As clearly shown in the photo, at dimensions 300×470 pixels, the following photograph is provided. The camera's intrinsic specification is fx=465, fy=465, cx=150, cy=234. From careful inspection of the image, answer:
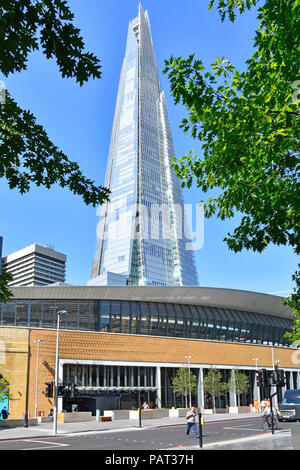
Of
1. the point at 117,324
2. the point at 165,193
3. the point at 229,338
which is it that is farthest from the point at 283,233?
the point at 165,193

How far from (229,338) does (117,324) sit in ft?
59.1

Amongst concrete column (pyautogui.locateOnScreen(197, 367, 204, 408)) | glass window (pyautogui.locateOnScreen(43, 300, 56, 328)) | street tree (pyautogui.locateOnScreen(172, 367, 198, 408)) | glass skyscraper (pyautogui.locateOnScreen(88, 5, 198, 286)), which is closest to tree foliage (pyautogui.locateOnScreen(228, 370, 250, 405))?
concrete column (pyautogui.locateOnScreen(197, 367, 204, 408))

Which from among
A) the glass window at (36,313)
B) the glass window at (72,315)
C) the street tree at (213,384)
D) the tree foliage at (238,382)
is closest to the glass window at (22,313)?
the glass window at (36,313)

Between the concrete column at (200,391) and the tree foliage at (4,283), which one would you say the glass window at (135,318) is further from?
the tree foliage at (4,283)

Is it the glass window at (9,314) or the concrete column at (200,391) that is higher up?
the glass window at (9,314)

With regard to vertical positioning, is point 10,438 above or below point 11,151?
below

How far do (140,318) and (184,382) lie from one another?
10440mm

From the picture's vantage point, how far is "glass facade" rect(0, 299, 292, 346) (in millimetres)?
55781

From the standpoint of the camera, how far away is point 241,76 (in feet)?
39.4

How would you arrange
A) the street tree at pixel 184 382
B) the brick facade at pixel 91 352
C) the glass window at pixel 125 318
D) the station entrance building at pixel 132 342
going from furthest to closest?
the glass window at pixel 125 318 < the street tree at pixel 184 382 < the station entrance building at pixel 132 342 < the brick facade at pixel 91 352

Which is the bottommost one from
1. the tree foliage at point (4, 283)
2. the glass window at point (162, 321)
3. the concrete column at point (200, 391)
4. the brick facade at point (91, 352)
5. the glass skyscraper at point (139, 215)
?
the concrete column at point (200, 391)

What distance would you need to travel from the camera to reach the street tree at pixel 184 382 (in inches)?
2090

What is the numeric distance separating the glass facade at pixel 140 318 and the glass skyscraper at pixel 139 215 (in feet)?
323

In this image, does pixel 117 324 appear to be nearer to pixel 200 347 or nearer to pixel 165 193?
pixel 200 347
